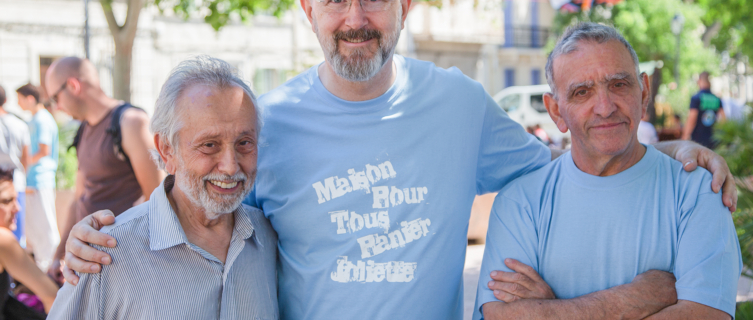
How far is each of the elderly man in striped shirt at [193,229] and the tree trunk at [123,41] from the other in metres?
5.51

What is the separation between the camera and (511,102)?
68.4 feet

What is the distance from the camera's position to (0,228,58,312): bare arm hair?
3314mm

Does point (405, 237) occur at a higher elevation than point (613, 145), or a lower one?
lower

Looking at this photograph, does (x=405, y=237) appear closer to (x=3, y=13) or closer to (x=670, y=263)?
(x=670, y=263)

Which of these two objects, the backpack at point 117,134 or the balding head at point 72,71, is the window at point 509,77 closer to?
the balding head at point 72,71

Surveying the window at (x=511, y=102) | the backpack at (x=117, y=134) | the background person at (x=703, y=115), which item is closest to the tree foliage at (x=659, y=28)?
→ the window at (x=511, y=102)

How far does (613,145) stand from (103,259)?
1687mm

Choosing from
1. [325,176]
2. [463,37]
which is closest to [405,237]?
[325,176]

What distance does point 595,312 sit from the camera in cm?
206

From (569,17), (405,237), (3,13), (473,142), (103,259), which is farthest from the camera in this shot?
(569,17)

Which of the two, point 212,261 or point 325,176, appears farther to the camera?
point 325,176

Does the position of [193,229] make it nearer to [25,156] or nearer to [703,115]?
[25,156]

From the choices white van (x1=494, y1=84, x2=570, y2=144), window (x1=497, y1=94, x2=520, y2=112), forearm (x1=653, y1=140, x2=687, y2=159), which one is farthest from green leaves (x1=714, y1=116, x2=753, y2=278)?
window (x1=497, y1=94, x2=520, y2=112)

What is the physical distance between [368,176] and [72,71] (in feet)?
8.73
